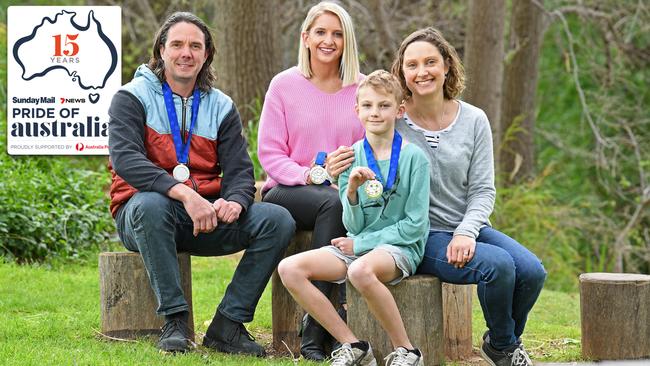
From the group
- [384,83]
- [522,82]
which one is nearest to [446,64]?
[384,83]

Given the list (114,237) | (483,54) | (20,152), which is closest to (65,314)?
(20,152)

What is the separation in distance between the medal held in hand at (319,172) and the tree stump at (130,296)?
787mm

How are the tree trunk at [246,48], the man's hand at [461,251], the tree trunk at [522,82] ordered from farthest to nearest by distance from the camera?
the tree trunk at [522,82], the tree trunk at [246,48], the man's hand at [461,251]

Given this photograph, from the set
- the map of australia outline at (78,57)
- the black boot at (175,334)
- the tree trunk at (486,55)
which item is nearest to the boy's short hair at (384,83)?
the black boot at (175,334)

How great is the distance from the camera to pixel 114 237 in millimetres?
9328

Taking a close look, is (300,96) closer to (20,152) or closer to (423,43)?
(423,43)

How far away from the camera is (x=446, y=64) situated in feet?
17.7

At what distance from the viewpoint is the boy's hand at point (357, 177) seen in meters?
4.88

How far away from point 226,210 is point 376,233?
81 centimetres

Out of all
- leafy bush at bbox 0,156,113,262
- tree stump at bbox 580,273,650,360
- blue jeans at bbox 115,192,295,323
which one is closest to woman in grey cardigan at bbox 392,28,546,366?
tree stump at bbox 580,273,650,360

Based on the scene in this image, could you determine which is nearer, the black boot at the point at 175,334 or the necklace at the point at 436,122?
the black boot at the point at 175,334

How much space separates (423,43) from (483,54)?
724cm

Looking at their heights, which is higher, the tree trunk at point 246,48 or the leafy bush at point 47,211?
the tree trunk at point 246,48

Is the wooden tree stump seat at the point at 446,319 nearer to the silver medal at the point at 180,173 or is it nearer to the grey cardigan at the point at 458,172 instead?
the grey cardigan at the point at 458,172
